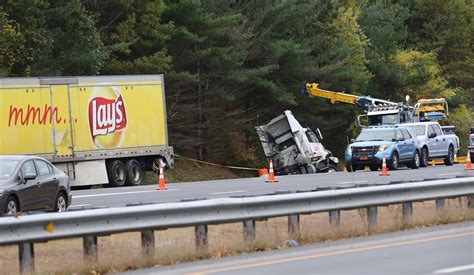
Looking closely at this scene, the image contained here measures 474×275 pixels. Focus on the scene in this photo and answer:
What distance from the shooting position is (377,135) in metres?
36.9

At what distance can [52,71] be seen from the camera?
39.3m

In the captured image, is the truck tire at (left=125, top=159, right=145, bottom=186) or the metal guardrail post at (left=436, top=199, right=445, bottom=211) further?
the truck tire at (left=125, top=159, right=145, bottom=186)

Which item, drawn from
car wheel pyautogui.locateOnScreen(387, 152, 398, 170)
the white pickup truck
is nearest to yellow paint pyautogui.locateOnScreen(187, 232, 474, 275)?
car wheel pyautogui.locateOnScreen(387, 152, 398, 170)

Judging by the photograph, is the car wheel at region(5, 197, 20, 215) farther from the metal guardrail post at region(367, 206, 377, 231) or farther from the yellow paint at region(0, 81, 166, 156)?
the yellow paint at region(0, 81, 166, 156)

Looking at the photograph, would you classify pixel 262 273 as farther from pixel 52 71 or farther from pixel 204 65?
pixel 204 65

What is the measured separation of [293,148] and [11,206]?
2665 centimetres

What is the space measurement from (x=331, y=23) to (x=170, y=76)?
20277 mm

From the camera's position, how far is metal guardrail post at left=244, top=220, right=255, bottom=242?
46.5ft

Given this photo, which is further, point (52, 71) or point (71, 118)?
point (52, 71)

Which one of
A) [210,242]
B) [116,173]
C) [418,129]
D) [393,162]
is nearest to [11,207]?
[210,242]

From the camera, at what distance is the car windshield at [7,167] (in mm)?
17891

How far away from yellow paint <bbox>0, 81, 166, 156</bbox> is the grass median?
1478 cm

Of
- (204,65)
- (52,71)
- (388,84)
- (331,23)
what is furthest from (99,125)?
(388,84)

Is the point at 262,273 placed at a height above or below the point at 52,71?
below
